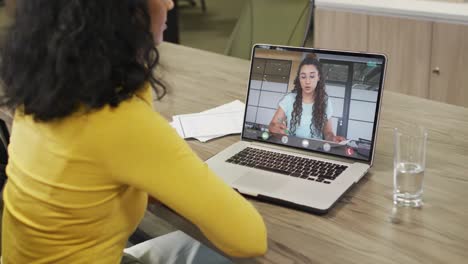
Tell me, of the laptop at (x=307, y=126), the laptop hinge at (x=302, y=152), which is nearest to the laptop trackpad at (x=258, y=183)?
the laptop at (x=307, y=126)

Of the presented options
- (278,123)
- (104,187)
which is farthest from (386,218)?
(104,187)

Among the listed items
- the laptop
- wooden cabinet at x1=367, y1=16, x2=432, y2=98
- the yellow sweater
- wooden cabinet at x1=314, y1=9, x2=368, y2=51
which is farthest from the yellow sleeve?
wooden cabinet at x1=314, y1=9, x2=368, y2=51

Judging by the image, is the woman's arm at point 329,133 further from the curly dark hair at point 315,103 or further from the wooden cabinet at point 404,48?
the wooden cabinet at point 404,48

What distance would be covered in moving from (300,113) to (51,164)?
0.59m

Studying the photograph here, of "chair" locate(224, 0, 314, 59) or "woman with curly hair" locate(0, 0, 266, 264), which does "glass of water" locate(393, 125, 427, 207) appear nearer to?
"woman with curly hair" locate(0, 0, 266, 264)

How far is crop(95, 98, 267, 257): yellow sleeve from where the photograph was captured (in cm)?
92

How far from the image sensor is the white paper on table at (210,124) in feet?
5.06

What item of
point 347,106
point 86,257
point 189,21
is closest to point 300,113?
point 347,106

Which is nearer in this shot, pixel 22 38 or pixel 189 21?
pixel 22 38

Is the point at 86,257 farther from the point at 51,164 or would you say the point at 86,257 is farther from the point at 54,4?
the point at 54,4

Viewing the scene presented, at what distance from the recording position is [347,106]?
130cm

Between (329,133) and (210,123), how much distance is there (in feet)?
1.29

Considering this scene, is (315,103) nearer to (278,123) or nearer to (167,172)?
(278,123)

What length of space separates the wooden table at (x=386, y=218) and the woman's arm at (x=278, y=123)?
15 centimetres
